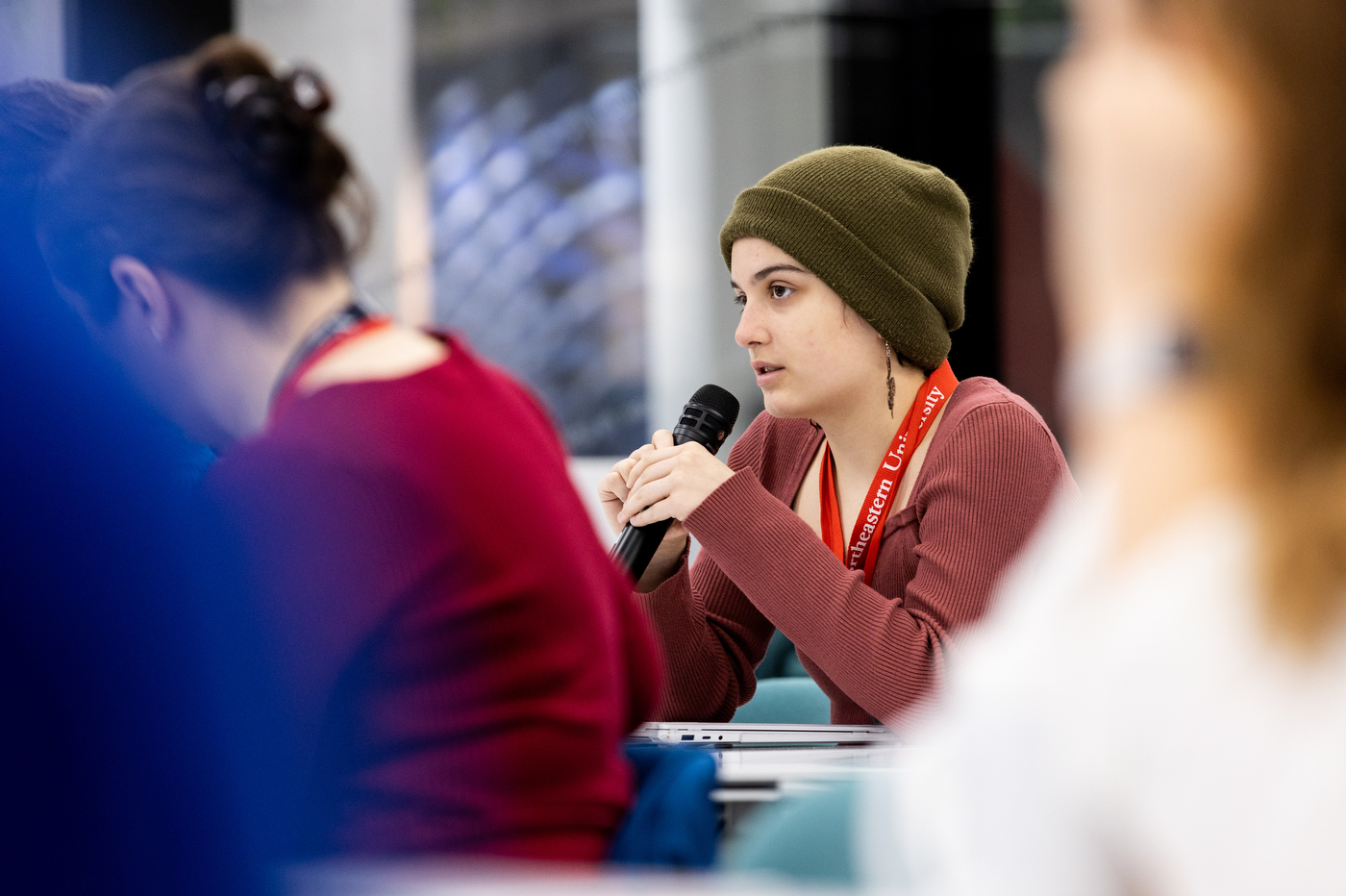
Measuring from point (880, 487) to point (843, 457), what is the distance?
0.12 metres

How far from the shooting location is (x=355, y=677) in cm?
80

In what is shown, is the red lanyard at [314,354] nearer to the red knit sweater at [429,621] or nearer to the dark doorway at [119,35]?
the red knit sweater at [429,621]

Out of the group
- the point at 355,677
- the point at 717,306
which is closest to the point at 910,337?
the point at 355,677

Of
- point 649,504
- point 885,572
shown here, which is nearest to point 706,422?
point 649,504

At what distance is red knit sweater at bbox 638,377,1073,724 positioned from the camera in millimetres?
1383

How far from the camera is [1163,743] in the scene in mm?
455

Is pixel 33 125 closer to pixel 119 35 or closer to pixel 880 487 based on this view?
pixel 880 487

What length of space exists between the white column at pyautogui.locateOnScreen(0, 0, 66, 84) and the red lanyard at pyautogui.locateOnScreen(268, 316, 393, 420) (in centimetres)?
186

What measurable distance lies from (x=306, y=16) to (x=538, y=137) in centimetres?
68

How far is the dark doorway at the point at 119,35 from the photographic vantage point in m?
2.67

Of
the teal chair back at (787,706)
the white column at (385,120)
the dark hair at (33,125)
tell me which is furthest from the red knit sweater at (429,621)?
the white column at (385,120)

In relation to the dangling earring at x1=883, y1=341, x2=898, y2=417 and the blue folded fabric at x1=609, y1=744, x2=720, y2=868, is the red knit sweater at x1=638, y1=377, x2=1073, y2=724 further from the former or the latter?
the blue folded fabric at x1=609, y1=744, x2=720, y2=868

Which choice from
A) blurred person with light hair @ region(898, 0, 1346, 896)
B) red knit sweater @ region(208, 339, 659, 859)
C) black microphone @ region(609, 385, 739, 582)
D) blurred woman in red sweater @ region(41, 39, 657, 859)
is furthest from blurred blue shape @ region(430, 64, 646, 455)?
blurred person with light hair @ region(898, 0, 1346, 896)

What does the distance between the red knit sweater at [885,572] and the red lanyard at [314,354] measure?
0.61 meters
